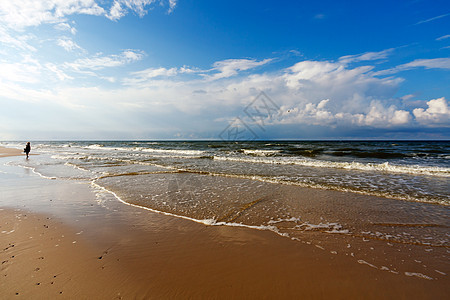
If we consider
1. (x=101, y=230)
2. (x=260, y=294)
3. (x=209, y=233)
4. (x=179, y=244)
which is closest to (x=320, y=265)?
(x=260, y=294)

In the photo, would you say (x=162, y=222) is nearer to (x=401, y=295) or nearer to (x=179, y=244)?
(x=179, y=244)

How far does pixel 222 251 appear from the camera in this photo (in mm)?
3830

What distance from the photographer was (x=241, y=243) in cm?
413

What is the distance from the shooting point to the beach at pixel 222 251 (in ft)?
9.34

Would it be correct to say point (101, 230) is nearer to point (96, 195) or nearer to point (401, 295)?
point (96, 195)

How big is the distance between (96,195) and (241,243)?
6082 millimetres

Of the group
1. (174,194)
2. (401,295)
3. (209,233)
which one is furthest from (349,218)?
(174,194)

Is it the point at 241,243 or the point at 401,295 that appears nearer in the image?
the point at 401,295

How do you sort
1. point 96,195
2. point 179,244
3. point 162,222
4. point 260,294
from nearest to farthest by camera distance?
point 260,294 < point 179,244 < point 162,222 < point 96,195

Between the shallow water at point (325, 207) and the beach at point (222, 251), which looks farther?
the shallow water at point (325, 207)

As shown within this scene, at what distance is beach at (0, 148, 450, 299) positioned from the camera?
2.85 meters

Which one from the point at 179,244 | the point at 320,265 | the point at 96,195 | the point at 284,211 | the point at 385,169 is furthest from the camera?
the point at 385,169

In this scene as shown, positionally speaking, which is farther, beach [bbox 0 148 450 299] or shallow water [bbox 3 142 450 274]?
shallow water [bbox 3 142 450 274]

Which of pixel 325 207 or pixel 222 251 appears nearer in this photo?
pixel 222 251
